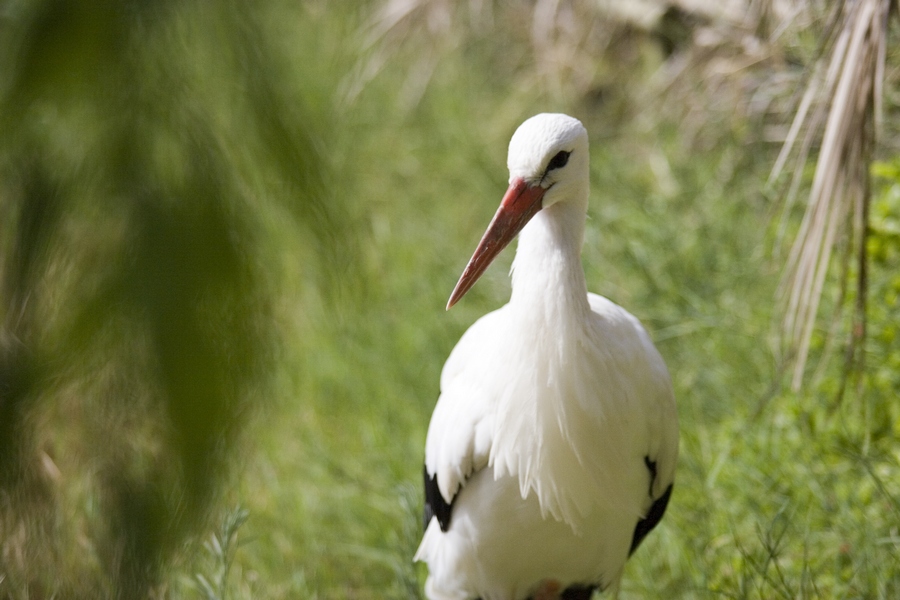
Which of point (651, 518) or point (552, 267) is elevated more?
point (552, 267)

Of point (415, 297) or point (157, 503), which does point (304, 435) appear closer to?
point (415, 297)

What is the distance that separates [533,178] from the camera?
204 centimetres

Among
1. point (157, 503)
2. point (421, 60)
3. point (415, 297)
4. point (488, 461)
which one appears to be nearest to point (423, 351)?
point (415, 297)

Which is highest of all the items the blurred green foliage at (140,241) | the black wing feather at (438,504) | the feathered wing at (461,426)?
the blurred green foliage at (140,241)

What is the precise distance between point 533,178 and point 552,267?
210 mm

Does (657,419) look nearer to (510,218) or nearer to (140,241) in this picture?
(510,218)

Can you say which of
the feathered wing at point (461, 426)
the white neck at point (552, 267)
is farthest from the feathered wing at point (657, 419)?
the feathered wing at point (461, 426)

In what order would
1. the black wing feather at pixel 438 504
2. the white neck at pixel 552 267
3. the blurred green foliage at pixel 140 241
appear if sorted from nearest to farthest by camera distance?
the blurred green foliage at pixel 140 241 < the white neck at pixel 552 267 < the black wing feather at pixel 438 504

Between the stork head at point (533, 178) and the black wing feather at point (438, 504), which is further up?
the stork head at point (533, 178)

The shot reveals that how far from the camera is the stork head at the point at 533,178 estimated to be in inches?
79.9

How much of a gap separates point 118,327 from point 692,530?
2621 millimetres

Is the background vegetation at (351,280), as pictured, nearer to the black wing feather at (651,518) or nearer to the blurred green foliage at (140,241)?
the blurred green foliage at (140,241)

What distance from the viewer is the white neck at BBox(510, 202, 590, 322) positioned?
6.59 feet

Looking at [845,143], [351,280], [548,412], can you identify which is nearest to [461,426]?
[548,412]
